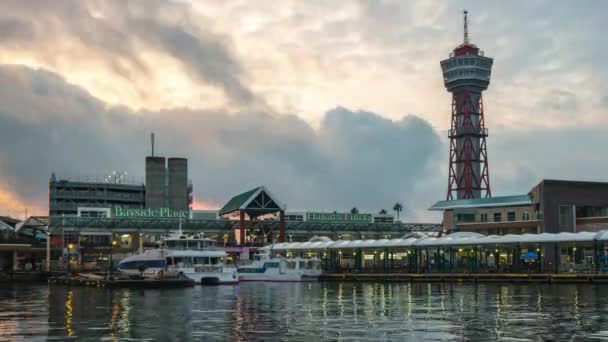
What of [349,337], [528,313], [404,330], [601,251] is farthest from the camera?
[601,251]

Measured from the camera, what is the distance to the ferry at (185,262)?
365 ft

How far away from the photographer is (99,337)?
139ft

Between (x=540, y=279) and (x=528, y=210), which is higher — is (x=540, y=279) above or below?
below

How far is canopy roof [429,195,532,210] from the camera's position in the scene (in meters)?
148

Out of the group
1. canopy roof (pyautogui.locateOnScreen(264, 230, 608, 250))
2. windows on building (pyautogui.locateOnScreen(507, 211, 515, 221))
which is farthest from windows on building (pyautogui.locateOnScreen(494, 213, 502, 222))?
canopy roof (pyautogui.locateOnScreen(264, 230, 608, 250))

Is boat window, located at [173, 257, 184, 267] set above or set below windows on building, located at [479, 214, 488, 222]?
below

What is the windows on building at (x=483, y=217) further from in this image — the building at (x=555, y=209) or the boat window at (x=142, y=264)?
the boat window at (x=142, y=264)

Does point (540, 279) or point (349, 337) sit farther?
point (540, 279)

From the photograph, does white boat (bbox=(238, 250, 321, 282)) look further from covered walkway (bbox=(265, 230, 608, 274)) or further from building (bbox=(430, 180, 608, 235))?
building (bbox=(430, 180, 608, 235))

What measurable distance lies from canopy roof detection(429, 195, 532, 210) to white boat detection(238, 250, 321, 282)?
41172 millimetres

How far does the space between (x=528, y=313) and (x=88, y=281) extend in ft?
234

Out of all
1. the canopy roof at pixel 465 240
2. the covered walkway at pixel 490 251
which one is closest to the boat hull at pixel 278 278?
the covered walkway at pixel 490 251

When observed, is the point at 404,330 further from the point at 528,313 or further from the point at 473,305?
the point at 473,305

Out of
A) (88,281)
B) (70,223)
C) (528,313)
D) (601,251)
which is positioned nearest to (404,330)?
(528,313)
